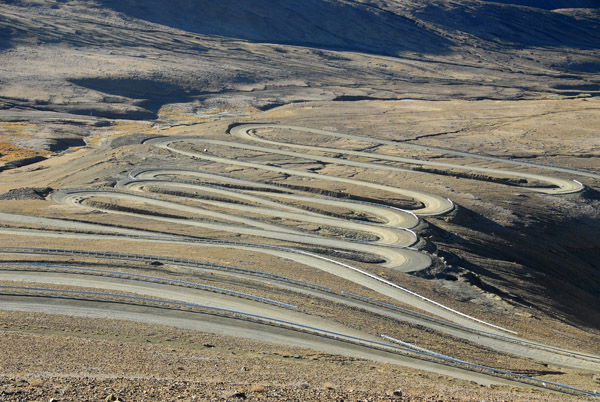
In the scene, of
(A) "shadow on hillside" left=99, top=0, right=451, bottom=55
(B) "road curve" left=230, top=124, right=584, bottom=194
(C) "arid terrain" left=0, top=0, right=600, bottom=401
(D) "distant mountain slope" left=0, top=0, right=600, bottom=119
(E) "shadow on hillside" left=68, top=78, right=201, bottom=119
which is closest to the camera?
(C) "arid terrain" left=0, top=0, right=600, bottom=401

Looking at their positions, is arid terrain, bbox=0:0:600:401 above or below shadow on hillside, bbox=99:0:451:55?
below

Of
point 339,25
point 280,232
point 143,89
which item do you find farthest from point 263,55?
point 280,232

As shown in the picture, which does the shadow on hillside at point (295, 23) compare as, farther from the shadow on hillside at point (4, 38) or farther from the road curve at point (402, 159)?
the road curve at point (402, 159)

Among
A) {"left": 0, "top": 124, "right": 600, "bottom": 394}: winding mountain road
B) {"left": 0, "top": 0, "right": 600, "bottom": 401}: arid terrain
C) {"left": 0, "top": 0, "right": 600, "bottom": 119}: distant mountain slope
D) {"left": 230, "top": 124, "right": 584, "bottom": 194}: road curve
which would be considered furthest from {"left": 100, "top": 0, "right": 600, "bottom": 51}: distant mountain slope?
{"left": 0, "top": 124, "right": 600, "bottom": 394}: winding mountain road

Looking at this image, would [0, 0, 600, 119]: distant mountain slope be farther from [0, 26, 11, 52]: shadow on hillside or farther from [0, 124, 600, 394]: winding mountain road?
[0, 124, 600, 394]: winding mountain road

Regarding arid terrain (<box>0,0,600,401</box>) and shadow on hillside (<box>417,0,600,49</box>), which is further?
shadow on hillside (<box>417,0,600,49</box>)

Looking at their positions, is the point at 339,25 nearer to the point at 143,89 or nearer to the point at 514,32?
the point at 514,32

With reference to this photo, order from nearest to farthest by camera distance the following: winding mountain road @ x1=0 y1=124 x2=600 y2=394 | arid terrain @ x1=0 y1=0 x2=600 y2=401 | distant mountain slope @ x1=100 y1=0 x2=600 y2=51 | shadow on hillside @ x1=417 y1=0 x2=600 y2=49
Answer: arid terrain @ x1=0 y1=0 x2=600 y2=401, winding mountain road @ x1=0 y1=124 x2=600 y2=394, distant mountain slope @ x1=100 y1=0 x2=600 y2=51, shadow on hillside @ x1=417 y1=0 x2=600 y2=49
